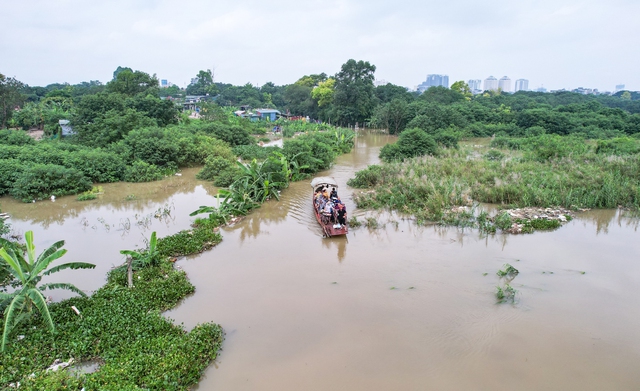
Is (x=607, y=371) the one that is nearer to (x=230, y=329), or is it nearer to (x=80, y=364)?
(x=230, y=329)

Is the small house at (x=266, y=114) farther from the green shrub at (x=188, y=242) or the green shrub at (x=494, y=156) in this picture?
the green shrub at (x=188, y=242)

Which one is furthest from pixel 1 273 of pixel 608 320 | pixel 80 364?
pixel 608 320

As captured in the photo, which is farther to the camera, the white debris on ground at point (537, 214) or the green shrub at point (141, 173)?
the green shrub at point (141, 173)

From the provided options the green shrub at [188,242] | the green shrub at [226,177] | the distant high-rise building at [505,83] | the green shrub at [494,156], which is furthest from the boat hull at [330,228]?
the distant high-rise building at [505,83]

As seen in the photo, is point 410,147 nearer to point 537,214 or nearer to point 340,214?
point 537,214

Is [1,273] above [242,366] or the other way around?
above

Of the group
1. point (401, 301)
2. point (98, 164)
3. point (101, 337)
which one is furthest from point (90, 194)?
point (401, 301)

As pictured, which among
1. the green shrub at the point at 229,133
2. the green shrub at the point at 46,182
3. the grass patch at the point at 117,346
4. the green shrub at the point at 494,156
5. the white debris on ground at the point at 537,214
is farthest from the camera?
the green shrub at the point at 229,133
